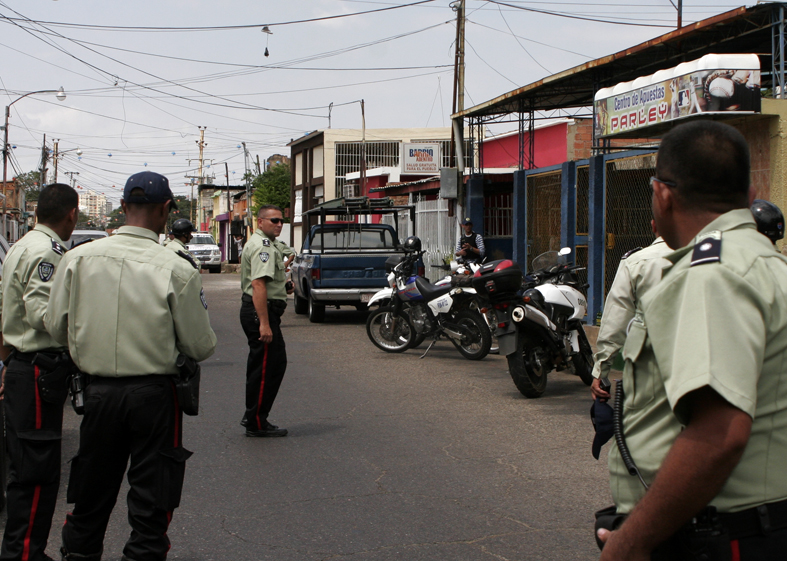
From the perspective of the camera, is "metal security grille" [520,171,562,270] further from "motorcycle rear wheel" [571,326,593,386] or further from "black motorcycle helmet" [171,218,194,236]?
"black motorcycle helmet" [171,218,194,236]

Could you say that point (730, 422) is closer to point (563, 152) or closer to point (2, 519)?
point (2, 519)

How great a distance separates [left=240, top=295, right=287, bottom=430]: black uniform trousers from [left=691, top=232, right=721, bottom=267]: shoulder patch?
Result: 17.2 ft

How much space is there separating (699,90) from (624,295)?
5306 mm

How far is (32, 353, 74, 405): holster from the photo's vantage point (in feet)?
12.9

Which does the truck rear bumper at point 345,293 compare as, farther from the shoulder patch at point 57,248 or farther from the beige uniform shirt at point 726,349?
the beige uniform shirt at point 726,349

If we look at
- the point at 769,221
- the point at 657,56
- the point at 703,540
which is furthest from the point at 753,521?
the point at 657,56

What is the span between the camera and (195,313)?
3506 millimetres

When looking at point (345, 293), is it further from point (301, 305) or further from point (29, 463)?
point (29, 463)

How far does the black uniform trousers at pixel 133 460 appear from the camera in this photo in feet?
10.9

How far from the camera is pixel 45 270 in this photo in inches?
162

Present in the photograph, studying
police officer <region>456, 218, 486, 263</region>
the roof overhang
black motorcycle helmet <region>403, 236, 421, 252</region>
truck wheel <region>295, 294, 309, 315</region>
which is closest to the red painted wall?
the roof overhang

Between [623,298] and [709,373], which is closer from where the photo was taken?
[709,373]

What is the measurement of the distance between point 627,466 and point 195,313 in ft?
7.01

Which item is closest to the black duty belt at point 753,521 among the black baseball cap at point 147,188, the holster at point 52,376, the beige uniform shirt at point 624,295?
the black baseball cap at point 147,188
